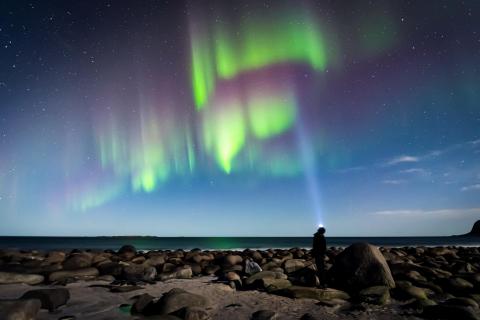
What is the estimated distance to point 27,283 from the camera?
10.0m

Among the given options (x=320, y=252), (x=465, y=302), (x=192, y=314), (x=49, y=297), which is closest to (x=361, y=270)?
(x=320, y=252)

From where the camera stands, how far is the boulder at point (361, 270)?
9188mm

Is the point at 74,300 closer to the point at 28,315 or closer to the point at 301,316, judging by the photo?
the point at 28,315

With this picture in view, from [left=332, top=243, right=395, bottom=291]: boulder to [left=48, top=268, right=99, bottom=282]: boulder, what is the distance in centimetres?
837

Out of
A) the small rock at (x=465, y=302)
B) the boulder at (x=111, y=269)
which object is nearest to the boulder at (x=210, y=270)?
the boulder at (x=111, y=269)

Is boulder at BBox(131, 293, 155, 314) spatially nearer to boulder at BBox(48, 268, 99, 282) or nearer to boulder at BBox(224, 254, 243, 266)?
boulder at BBox(48, 268, 99, 282)

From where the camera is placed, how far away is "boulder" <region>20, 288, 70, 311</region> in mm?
6887

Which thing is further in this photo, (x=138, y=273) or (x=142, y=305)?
(x=138, y=273)

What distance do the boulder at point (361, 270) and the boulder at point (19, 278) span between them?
9.27m

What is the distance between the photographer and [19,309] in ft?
19.0

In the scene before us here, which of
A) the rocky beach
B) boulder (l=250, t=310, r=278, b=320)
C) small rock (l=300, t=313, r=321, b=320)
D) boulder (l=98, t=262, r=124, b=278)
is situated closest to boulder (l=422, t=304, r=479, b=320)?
the rocky beach

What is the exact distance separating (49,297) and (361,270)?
796 cm

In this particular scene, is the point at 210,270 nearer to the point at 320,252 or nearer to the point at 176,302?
the point at 320,252

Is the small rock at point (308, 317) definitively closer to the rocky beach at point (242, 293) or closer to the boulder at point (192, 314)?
the rocky beach at point (242, 293)
